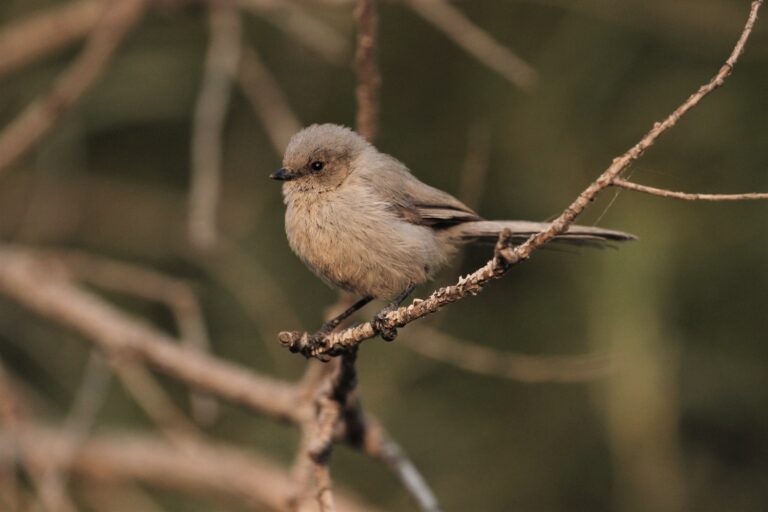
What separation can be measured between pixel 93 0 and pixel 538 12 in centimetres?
222

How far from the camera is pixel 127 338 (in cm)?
425

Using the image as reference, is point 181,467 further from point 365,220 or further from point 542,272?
point 365,220

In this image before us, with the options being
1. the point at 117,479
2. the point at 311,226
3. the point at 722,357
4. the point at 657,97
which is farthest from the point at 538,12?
the point at 117,479

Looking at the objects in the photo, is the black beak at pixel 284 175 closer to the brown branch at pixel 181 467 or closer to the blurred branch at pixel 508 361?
the blurred branch at pixel 508 361

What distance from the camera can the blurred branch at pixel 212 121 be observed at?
374 cm

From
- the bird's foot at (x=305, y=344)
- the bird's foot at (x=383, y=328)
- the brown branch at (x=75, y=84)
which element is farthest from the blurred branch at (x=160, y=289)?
the bird's foot at (x=383, y=328)

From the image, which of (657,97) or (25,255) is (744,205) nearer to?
(657,97)

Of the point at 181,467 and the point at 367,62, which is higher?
the point at 367,62

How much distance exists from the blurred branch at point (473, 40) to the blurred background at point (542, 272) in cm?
5

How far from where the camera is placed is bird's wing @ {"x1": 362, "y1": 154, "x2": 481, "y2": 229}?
3.09 metres

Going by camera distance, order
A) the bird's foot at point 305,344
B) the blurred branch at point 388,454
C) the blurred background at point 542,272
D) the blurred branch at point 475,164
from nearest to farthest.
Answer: the bird's foot at point 305,344, the blurred branch at point 388,454, the blurred branch at point 475,164, the blurred background at point 542,272

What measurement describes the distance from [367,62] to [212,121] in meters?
1.25

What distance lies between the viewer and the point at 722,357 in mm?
4309

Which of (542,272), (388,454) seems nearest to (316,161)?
(388,454)
